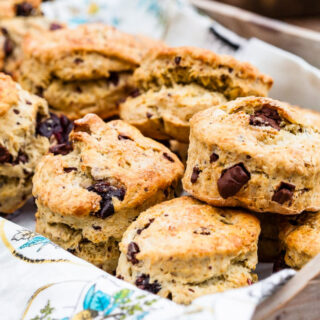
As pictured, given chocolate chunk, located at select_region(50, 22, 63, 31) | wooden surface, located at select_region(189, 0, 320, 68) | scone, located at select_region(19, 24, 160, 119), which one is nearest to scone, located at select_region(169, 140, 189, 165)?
scone, located at select_region(19, 24, 160, 119)

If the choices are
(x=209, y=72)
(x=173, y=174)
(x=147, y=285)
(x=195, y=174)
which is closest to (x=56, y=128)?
(x=173, y=174)

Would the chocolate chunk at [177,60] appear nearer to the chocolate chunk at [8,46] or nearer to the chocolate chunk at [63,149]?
the chocolate chunk at [63,149]

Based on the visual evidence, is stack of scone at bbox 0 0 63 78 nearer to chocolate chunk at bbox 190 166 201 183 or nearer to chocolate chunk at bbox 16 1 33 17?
chocolate chunk at bbox 16 1 33 17

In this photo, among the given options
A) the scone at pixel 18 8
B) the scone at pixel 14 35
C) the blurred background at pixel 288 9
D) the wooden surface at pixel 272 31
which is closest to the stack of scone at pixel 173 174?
the scone at pixel 14 35

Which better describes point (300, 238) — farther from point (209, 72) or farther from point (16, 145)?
point (16, 145)

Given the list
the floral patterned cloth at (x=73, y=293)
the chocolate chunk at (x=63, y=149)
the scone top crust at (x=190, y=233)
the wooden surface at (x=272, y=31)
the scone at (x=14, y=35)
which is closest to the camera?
the floral patterned cloth at (x=73, y=293)

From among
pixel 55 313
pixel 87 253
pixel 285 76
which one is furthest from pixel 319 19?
pixel 55 313
